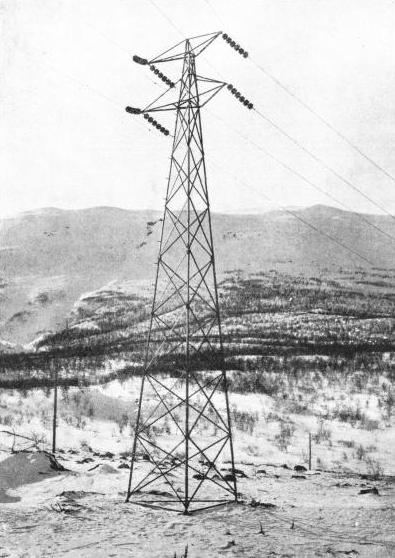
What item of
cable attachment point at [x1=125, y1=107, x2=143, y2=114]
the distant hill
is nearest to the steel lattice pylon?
cable attachment point at [x1=125, y1=107, x2=143, y2=114]

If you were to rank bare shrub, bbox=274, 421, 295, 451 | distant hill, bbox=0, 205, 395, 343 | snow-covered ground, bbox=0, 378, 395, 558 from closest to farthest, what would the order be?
snow-covered ground, bbox=0, 378, 395, 558
bare shrub, bbox=274, 421, 295, 451
distant hill, bbox=0, 205, 395, 343

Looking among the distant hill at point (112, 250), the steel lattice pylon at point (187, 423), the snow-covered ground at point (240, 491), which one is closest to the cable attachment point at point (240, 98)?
the steel lattice pylon at point (187, 423)

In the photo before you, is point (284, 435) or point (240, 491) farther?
point (284, 435)

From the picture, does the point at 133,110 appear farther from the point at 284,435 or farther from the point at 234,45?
the point at 284,435

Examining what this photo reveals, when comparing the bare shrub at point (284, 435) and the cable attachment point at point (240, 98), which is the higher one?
the cable attachment point at point (240, 98)

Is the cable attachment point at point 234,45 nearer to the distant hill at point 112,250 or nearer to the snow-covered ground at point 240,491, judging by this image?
the snow-covered ground at point 240,491

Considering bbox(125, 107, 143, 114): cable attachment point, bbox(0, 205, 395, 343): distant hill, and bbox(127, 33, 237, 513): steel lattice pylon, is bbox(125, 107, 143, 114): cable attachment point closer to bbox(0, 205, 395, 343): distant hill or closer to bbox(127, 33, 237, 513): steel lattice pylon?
bbox(127, 33, 237, 513): steel lattice pylon

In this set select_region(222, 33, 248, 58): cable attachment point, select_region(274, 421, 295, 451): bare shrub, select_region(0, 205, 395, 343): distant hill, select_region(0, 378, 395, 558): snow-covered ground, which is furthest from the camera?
select_region(0, 205, 395, 343): distant hill

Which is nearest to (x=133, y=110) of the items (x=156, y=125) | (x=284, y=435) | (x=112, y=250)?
(x=156, y=125)

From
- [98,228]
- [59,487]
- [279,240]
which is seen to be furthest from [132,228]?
[59,487]
